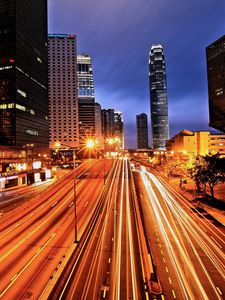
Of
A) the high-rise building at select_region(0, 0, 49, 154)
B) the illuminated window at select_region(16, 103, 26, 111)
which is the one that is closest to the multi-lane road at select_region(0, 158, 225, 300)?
the high-rise building at select_region(0, 0, 49, 154)

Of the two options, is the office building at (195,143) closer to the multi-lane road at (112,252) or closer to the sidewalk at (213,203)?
the sidewalk at (213,203)

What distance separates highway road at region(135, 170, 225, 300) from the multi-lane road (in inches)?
3.3

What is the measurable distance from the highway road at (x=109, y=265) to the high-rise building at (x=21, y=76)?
96301 mm

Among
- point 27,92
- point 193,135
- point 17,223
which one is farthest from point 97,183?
point 193,135

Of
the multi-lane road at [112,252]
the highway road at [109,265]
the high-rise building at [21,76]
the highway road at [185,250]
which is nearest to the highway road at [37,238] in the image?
the multi-lane road at [112,252]

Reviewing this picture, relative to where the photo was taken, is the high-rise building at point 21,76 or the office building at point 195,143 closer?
the high-rise building at point 21,76

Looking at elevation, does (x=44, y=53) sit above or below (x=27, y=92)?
above

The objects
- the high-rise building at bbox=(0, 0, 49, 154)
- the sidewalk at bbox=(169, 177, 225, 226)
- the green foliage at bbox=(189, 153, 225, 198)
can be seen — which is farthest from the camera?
the high-rise building at bbox=(0, 0, 49, 154)

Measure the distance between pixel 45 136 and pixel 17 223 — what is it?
123 metres

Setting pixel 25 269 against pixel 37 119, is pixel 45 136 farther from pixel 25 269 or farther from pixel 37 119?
pixel 25 269

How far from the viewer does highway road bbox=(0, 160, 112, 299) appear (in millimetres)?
21769

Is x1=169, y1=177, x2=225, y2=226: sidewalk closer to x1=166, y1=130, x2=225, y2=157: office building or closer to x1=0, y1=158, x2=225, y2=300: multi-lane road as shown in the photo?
x1=0, y1=158, x2=225, y2=300: multi-lane road

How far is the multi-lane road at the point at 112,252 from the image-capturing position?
2117 cm

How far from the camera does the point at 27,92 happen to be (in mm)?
135500
